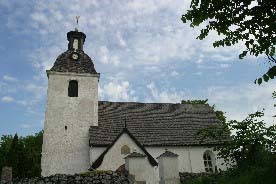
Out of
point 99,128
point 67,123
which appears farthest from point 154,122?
point 67,123

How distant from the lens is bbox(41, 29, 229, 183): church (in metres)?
22.7

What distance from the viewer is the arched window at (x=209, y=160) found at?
24594mm

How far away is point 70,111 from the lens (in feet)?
82.3

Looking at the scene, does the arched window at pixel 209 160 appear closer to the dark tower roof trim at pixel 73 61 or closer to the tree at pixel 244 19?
the dark tower roof trim at pixel 73 61

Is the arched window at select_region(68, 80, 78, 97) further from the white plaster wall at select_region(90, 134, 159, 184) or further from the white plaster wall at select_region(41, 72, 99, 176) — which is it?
the white plaster wall at select_region(90, 134, 159, 184)

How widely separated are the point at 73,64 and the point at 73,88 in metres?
2.15

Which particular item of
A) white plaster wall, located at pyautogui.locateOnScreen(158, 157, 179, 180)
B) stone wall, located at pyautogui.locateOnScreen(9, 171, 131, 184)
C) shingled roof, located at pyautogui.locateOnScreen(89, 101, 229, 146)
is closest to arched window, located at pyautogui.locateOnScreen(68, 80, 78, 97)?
shingled roof, located at pyautogui.locateOnScreen(89, 101, 229, 146)

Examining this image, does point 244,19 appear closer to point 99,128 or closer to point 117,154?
point 117,154

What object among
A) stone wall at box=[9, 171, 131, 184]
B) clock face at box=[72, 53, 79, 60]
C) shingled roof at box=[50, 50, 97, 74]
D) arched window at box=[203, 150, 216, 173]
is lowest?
stone wall at box=[9, 171, 131, 184]

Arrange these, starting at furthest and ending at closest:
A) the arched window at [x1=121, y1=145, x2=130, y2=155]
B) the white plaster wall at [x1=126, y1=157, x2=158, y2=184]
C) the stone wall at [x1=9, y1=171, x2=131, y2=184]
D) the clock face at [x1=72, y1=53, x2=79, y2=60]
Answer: the clock face at [x1=72, y1=53, x2=79, y2=60], the arched window at [x1=121, y1=145, x2=130, y2=155], the stone wall at [x1=9, y1=171, x2=131, y2=184], the white plaster wall at [x1=126, y1=157, x2=158, y2=184]

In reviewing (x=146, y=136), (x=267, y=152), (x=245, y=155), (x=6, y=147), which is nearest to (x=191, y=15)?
(x=267, y=152)

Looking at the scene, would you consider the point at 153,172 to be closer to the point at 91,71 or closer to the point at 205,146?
the point at 205,146

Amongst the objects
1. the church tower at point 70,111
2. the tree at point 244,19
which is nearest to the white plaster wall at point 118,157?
the church tower at point 70,111

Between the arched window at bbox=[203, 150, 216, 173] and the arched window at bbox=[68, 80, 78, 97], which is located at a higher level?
the arched window at bbox=[68, 80, 78, 97]
